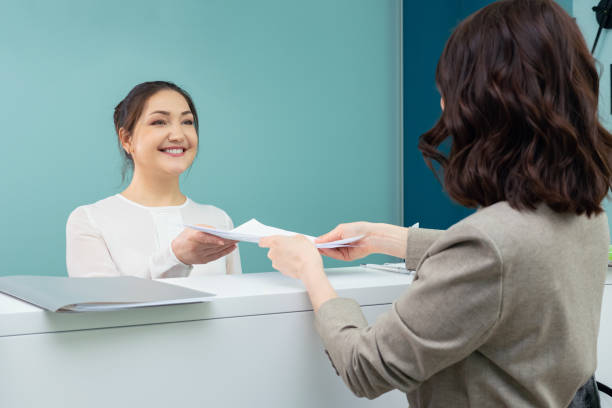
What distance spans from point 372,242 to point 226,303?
383mm

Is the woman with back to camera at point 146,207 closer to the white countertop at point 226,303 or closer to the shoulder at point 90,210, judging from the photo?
the shoulder at point 90,210

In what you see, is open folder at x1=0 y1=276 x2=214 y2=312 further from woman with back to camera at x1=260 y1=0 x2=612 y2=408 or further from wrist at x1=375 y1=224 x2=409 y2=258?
wrist at x1=375 y1=224 x2=409 y2=258

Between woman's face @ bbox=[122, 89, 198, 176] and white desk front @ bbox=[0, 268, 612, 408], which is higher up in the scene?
woman's face @ bbox=[122, 89, 198, 176]

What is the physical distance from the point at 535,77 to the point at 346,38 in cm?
281

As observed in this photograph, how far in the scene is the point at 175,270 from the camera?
1.30 metres

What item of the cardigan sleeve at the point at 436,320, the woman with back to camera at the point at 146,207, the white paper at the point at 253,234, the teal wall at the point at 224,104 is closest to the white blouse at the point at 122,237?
the woman with back to camera at the point at 146,207

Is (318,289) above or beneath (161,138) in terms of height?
beneath

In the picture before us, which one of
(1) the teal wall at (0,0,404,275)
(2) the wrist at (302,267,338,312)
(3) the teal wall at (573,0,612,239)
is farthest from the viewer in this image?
(1) the teal wall at (0,0,404,275)

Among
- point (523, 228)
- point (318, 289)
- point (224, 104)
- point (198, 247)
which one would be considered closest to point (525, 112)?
point (523, 228)

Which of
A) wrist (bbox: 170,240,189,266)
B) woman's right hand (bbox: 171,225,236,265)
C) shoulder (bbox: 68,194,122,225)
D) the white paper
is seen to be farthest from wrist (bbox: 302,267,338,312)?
shoulder (bbox: 68,194,122,225)

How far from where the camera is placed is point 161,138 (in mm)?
1763

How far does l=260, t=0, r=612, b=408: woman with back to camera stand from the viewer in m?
0.60

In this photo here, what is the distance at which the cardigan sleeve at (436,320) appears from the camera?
590 millimetres

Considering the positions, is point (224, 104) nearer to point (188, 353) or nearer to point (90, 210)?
point (90, 210)
